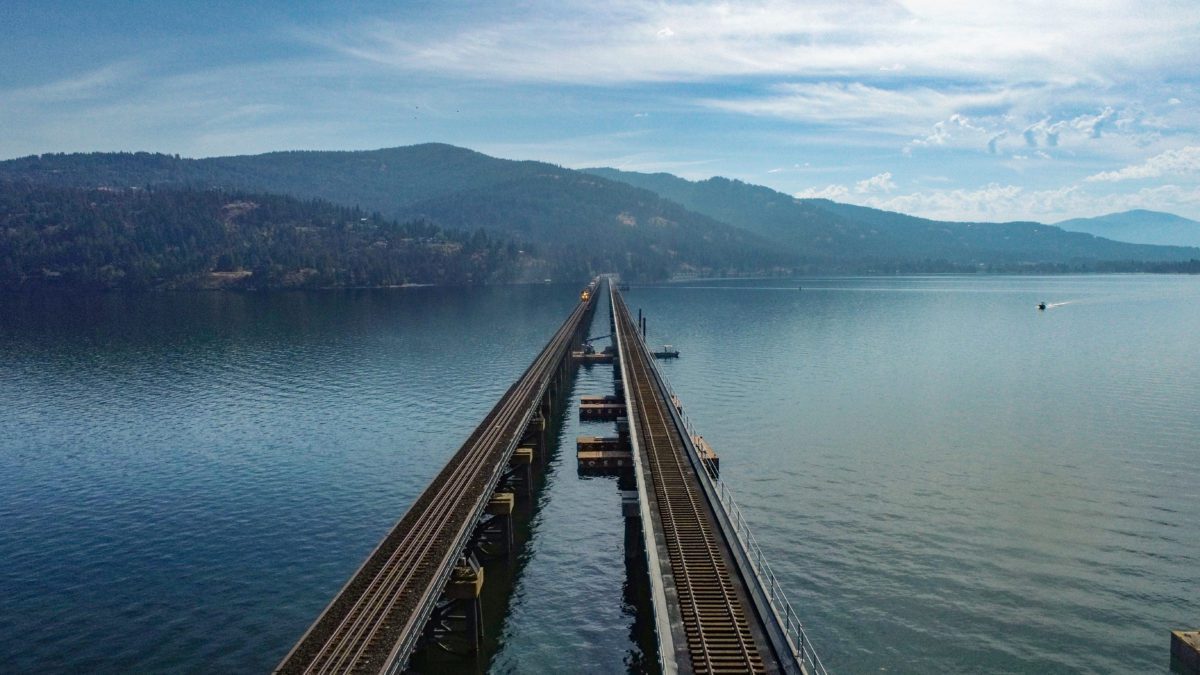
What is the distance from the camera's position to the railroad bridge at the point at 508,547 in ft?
92.9

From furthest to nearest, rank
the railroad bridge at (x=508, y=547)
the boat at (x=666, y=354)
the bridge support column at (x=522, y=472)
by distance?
the boat at (x=666, y=354) < the bridge support column at (x=522, y=472) < the railroad bridge at (x=508, y=547)

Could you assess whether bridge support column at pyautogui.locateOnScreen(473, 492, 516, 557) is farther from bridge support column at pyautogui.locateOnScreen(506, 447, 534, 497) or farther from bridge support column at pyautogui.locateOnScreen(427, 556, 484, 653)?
bridge support column at pyautogui.locateOnScreen(506, 447, 534, 497)

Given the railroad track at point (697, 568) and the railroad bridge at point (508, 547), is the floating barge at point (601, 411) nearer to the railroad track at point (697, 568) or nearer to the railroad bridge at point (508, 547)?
→ the railroad track at point (697, 568)

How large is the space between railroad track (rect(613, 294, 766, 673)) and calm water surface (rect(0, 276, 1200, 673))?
221 inches

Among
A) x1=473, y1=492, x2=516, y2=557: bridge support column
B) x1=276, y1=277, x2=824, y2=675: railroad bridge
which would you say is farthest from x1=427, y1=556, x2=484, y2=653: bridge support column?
x1=473, y1=492, x2=516, y2=557: bridge support column

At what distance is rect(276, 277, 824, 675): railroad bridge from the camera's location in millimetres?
28312

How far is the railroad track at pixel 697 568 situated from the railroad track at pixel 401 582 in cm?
1070

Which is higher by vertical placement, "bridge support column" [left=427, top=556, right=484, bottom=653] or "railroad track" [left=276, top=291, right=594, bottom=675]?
"railroad track" [left=276, top=291, right=594, bottom=675]

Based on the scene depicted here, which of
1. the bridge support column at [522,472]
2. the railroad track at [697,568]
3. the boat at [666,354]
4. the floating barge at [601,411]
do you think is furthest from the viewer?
the boat at [666,354]

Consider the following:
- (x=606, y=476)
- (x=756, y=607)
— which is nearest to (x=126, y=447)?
(x=606, y=476)

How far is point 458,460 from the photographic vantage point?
5612 centimetres

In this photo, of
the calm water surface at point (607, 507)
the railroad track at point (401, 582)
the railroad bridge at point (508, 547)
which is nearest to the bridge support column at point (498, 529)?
the railroad bridge at point (508, 547)

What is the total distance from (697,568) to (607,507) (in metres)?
24.5

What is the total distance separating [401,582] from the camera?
34.8 m
